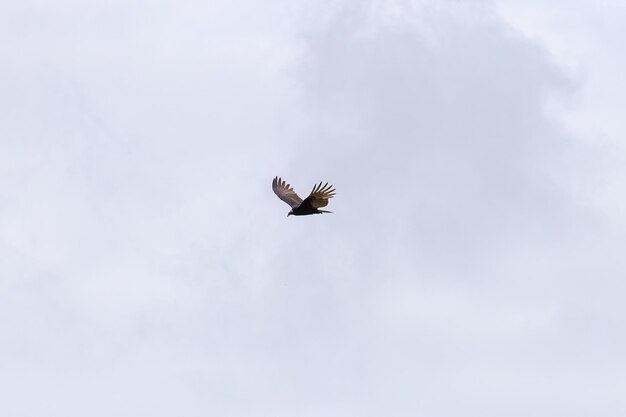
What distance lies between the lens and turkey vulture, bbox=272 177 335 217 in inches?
6934

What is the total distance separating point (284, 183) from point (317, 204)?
13.0 meters

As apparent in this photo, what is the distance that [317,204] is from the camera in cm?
17825

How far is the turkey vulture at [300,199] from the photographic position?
578 ft

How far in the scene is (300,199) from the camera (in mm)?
187875

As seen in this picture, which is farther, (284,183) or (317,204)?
(284,183)

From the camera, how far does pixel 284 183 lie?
7515 inches
